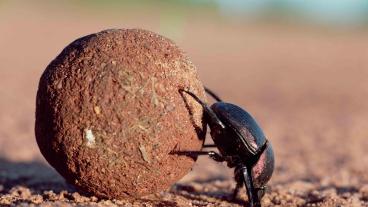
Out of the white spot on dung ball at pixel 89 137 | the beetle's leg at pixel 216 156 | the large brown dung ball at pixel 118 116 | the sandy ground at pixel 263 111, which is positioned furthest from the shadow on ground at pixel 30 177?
the beetle's leg at pixel 216 156

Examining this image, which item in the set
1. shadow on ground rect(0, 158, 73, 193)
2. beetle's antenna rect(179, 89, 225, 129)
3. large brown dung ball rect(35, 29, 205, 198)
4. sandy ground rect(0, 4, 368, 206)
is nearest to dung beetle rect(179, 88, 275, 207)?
beetle's antenna rect(179, 89, 225, 129)

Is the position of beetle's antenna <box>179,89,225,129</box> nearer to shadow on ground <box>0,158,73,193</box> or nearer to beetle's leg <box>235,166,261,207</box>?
beetle's leg <box>235,166,261,207</box>

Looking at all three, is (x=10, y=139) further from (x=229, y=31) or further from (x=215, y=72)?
(x=229, y=31)

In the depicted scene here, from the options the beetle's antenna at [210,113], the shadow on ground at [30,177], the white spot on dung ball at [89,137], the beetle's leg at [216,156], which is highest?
the beetle's antenna at [210,113]

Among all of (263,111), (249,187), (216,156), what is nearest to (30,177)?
(216,156)

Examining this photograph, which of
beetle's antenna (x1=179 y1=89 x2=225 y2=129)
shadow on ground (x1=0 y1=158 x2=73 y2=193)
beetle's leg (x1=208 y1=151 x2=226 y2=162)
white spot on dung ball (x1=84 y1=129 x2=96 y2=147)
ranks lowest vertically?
shadow on ground (x1=0 y1=158 x2=73 y2=193)

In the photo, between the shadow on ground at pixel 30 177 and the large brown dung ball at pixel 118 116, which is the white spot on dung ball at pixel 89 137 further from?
the shadow on ground at pixel 30 177
